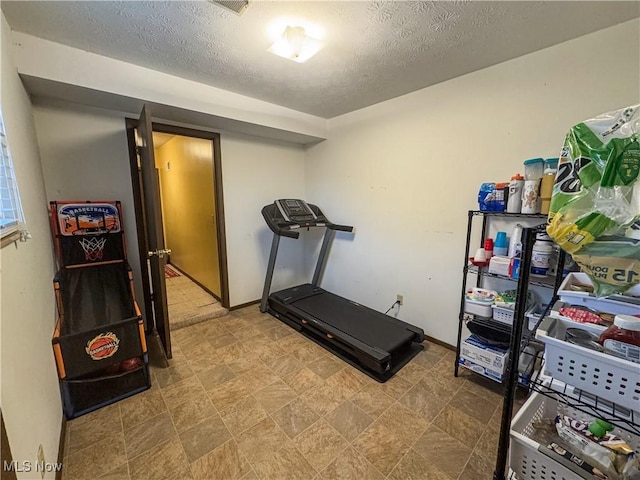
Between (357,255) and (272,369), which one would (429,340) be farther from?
(272,369)

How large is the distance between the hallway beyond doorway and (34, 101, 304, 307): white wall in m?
0.29

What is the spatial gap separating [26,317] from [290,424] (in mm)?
1451

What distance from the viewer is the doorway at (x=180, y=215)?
2.15 metres

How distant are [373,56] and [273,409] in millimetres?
2503

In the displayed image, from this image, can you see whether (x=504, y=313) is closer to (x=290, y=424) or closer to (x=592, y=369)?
(x=592, y=369)

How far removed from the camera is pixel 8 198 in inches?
45.1

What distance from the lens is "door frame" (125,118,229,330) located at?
2421mm

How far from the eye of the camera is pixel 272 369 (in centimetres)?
219

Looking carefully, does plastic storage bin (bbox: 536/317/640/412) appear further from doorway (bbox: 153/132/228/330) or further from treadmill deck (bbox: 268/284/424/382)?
doorway (bbox: 153/132/228/330)

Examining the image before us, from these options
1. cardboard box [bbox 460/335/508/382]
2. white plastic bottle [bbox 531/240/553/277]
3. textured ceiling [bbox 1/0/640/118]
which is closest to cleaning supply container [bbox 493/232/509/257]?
white plastic bottle [bbox 531/240/553/277]

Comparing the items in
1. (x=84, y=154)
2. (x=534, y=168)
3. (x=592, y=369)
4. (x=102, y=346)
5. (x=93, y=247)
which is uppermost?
(x=84, y=154)

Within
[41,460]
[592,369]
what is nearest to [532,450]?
[592,369]

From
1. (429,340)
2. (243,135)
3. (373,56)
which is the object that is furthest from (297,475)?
(243,135)

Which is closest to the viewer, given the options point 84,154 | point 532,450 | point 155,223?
point 532,450
